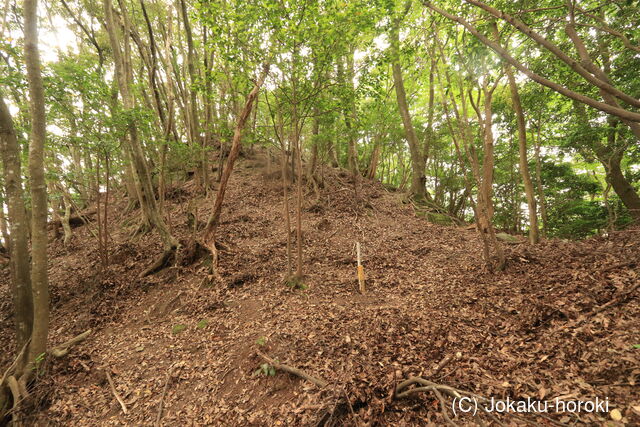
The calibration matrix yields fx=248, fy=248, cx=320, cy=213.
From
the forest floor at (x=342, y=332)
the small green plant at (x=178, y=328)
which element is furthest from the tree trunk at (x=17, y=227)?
the small green plant at (x=178, y=328)

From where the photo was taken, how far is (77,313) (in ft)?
20.7

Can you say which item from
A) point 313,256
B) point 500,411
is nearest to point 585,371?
point 500,411

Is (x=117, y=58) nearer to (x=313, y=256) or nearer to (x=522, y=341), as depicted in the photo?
(x=313, y=256)

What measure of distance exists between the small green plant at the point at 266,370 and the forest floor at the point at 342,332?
6 centimetres

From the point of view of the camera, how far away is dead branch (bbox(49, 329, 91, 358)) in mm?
4910

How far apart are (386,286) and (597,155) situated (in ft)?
27.2

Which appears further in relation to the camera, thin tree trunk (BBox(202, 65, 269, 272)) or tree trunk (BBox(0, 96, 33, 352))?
thin tree trunk (BBox(202, 65, 269, 272))

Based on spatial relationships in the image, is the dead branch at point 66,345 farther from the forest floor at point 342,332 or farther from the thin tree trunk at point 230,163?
the thin tree trunk at point 230,163

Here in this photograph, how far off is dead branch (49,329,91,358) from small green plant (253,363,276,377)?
4.12 meters

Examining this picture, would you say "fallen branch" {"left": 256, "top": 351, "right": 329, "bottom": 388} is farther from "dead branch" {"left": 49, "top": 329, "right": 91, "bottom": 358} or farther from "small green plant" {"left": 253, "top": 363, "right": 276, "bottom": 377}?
"dead branch" {"left": 49, "top": 329, "right": 91, "bottom": 358}

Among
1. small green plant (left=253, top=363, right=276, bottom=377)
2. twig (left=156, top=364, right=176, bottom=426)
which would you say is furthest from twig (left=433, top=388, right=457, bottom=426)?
twig (left=156, top=364, right=176, bottom=426)

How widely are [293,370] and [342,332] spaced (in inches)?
45.3

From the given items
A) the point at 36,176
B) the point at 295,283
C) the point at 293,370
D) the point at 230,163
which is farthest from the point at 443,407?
the point at 36,176

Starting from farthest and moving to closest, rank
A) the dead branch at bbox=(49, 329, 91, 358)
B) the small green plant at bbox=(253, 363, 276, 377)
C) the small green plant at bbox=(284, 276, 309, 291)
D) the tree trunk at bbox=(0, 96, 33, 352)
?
the small green plant at bbox=(284, 276, 309, 291) < the dead branch at bbox=(49, 329, 91, 358) < the tree trunk at bbox=(0, 96, 33, 352) < the small green plant at bbox=(253, 363, 276, 377)
